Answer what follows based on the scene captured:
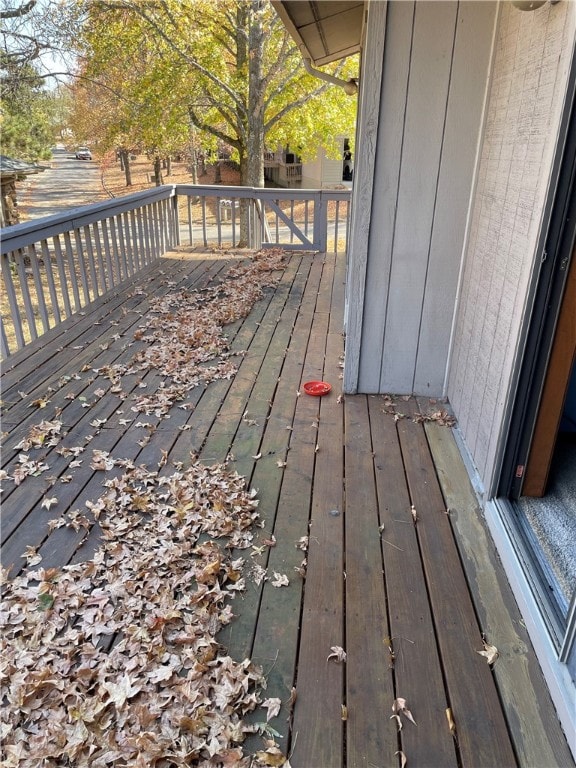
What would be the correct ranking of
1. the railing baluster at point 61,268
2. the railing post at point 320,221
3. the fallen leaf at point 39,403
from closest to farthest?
1. the fallen leaf at point 39,403
2. the railing baluster at point 61,268
3. the railing post at point 320,221

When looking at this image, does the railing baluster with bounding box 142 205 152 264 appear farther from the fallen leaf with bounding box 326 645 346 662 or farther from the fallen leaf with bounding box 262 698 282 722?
the fallen leaf with bounding box 262 698 282 722

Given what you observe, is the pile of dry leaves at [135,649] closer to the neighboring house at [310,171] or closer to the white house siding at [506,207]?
the white house siding at [506,207]

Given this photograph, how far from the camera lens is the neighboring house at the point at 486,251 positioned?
72.2 inches

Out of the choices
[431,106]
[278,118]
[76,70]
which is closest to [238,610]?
[431,106]

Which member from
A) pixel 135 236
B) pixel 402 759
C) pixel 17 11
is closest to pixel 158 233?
pixel 135 236

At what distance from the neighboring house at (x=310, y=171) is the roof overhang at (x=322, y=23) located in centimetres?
1381

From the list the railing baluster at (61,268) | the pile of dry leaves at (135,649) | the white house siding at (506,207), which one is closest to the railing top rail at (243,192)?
the railing baluster at (61,268)

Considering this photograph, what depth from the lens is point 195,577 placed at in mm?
1957

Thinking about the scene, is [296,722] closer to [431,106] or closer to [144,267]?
[431,106]

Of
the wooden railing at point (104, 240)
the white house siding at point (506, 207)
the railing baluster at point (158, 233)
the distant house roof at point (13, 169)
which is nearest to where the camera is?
the white house siding at point (506, 207)

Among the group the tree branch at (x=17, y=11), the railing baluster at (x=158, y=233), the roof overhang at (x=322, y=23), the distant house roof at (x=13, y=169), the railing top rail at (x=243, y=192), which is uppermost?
the tree branch at (x=17, y=11)

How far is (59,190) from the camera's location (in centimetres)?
3164

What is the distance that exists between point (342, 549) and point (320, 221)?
5796 mm

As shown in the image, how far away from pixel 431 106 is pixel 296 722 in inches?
113
